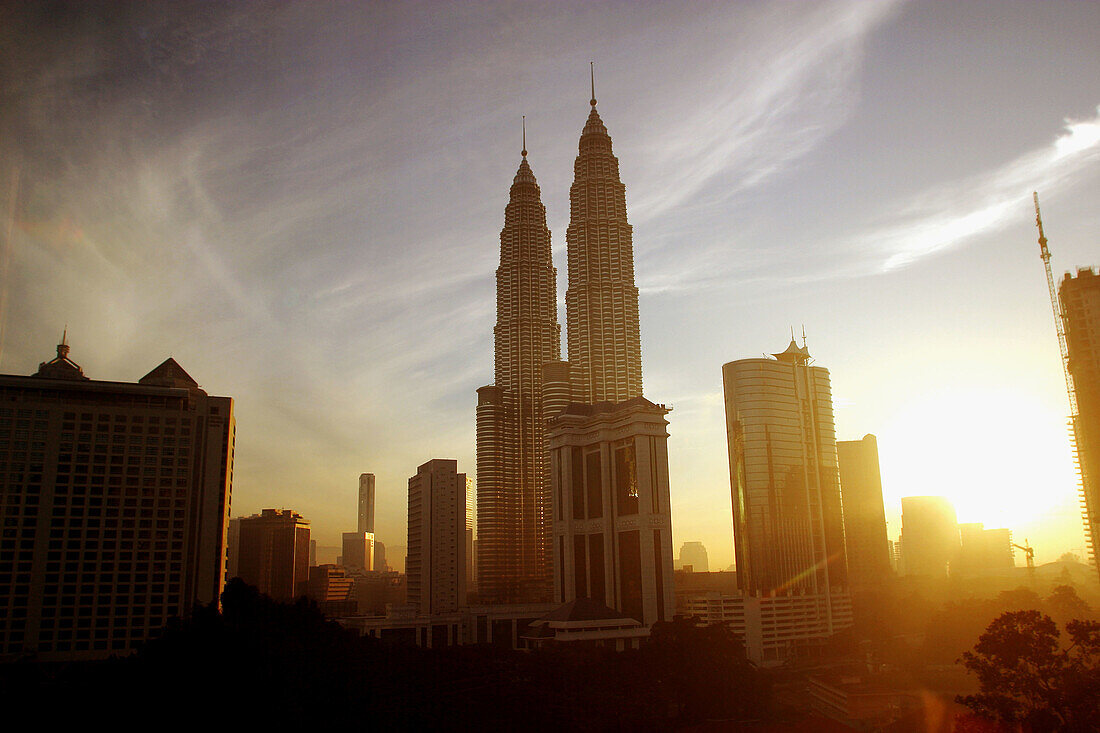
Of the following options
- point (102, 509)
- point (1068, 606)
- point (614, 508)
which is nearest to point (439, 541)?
point (614, 508)

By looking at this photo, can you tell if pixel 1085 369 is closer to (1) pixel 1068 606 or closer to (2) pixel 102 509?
(1) pixel 1068 606

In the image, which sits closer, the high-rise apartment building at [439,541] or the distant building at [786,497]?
the distant building at [786,497]

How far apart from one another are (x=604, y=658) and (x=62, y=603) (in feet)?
216

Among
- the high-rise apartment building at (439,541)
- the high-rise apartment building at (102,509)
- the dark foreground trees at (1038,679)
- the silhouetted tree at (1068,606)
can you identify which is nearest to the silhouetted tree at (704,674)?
the dark foreground trees at (1038,679)

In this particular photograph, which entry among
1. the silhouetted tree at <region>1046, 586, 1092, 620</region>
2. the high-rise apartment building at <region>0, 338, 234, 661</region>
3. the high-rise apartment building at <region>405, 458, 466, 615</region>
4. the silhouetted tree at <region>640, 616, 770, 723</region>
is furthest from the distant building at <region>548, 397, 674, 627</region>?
the high-rise apartment building at <region>0, 338, 234, 661</region>

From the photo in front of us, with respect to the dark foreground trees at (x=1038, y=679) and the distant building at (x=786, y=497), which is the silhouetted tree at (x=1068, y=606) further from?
the dark foreground trees at (x=1038, y=679)

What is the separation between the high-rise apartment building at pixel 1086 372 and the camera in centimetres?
13262

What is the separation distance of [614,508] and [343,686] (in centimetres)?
10208

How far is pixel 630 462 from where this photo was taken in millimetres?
142625

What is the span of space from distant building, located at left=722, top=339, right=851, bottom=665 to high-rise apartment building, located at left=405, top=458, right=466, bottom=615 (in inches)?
2400

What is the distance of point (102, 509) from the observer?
10412 centimetres

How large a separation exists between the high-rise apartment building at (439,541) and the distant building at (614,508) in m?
26.5

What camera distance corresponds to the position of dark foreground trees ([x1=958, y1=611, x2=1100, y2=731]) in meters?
46.0

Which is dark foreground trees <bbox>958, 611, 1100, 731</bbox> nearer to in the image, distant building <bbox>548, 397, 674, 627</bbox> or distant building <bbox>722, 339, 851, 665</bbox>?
distant building <bbox>548, 397, 674, 627</bbox>
